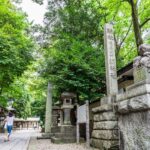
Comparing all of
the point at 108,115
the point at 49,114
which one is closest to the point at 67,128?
the point at 49,114

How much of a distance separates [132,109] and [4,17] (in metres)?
13.5

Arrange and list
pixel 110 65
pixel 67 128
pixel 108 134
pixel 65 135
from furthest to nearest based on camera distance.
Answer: pixel 67 128
pixel 65 135
pixel 110 65
pixel 108 134

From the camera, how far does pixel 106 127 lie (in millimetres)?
7742

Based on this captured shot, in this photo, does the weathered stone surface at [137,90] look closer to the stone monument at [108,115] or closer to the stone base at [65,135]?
the stone monument at [108,115]

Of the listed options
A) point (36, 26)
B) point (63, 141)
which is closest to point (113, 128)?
point (63, 141)

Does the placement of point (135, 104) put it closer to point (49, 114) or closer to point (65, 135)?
point (65, 135)

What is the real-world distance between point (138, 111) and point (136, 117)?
0.14 metres

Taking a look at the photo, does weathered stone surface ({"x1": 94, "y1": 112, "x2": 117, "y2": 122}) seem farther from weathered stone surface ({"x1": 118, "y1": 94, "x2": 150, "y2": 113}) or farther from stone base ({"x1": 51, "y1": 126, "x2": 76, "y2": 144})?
stone base ({"x1": 51, "y1": 126, "x2": 76, "y2": 144})

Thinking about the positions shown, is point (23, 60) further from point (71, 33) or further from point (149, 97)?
point (149, 97)

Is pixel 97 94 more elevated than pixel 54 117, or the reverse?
pixel 97 94

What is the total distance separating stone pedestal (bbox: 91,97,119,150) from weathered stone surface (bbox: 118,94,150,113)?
2.90m

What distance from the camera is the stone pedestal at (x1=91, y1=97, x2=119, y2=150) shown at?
7.49 m

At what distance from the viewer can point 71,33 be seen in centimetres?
1622

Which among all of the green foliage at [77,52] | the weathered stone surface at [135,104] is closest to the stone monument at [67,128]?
the green foliage at [77,52]
